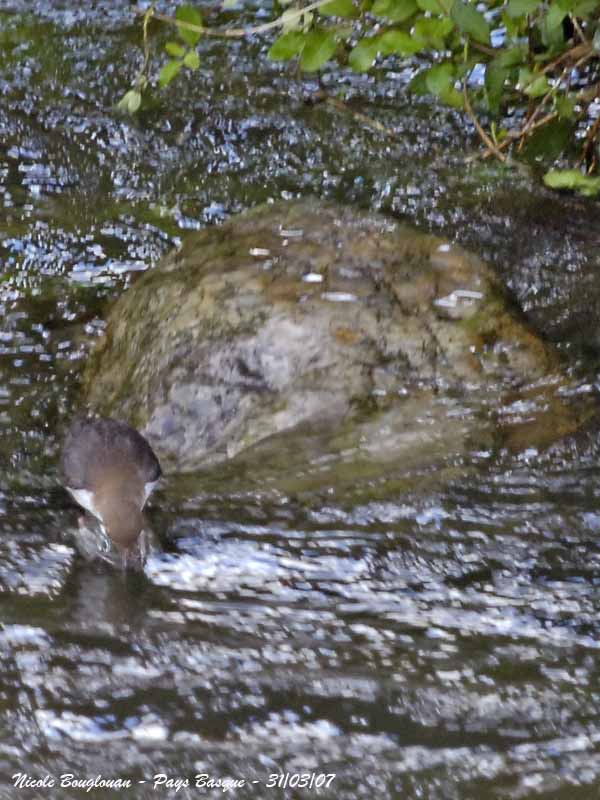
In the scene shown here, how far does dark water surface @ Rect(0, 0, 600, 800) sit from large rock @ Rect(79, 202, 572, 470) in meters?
0.26

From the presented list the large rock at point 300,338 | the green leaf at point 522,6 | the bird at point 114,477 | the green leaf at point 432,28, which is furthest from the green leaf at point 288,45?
the bird at point 114,477

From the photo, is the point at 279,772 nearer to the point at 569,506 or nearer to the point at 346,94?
the point at 569,506

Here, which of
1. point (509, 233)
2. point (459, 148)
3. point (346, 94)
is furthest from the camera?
point (346, 94)

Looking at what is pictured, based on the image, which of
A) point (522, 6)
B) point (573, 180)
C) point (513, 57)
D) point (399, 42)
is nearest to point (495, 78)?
point (513, 57)

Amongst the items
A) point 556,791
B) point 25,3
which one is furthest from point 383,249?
point 25,3

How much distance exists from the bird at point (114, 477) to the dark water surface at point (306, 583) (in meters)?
0.14

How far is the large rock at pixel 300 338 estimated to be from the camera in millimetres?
5887

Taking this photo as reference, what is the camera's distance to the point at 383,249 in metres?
6.45

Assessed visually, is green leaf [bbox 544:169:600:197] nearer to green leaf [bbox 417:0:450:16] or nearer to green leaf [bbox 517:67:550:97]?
green leaf [bbox 517:67:550:97]

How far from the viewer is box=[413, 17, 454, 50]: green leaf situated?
612 cm

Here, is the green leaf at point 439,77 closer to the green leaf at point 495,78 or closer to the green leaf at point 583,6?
the green leaf at point 495,78

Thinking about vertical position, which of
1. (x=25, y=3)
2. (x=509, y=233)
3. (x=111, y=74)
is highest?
(x=25, y=3)

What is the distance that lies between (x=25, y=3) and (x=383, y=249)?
5.29m

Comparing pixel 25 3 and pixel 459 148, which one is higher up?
pixel 25 3
